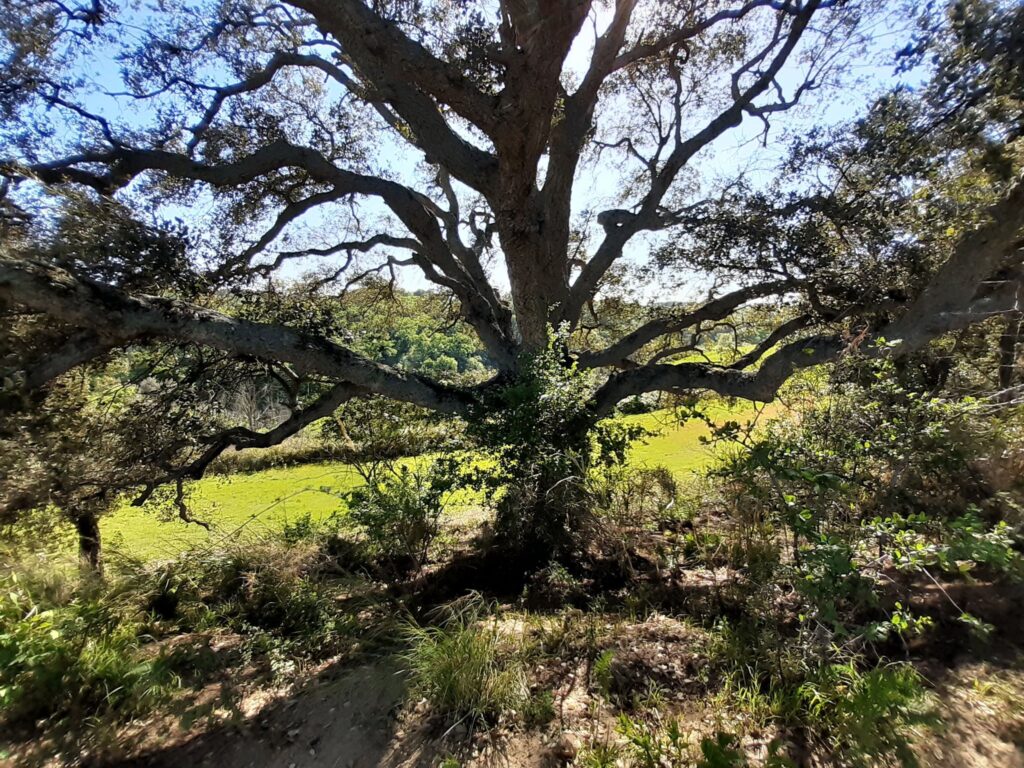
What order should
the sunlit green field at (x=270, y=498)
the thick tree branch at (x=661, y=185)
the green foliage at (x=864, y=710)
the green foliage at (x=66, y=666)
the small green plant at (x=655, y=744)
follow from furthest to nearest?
the thick tree branch at (x=661, y=185)
the sunlit green field at (x=270, y=498)
the green foliage at (x=66, y=666)
the small green plant at (x=655, y=744)
the green foliage at (x=864, y=710)

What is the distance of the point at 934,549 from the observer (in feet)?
7.58

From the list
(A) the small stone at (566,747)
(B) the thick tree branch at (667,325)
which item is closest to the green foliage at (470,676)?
(A) the small stone at (566,747)

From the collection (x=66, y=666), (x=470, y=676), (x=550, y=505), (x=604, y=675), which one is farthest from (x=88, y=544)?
(x=604, y=675)

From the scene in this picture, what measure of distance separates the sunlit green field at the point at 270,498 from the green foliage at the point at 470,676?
221 centimetres

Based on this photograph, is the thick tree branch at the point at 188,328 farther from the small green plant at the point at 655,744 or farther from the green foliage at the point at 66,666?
the small green plant at the point at 655,744

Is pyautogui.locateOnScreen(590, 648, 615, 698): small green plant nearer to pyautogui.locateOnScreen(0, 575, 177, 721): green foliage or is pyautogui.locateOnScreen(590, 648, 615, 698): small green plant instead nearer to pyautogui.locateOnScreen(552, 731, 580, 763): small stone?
pyautogui.locateOnScreen(552, 731, 580, 763): small stone

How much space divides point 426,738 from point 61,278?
13.8ft

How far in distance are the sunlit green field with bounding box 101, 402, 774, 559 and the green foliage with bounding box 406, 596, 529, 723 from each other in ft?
Result: 7.25

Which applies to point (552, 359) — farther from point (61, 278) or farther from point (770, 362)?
point (61, 278)

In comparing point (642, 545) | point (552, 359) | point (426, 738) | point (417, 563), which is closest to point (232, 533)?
point (417, 563)

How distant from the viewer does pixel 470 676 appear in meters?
3.05

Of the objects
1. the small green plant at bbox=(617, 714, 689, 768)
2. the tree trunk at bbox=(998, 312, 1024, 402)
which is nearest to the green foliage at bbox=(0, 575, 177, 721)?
the small green plant at bbox=(617, 714, 689, 768)

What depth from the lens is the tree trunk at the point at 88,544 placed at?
174 inches

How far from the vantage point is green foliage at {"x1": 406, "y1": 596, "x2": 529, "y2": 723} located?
9.86 feet
